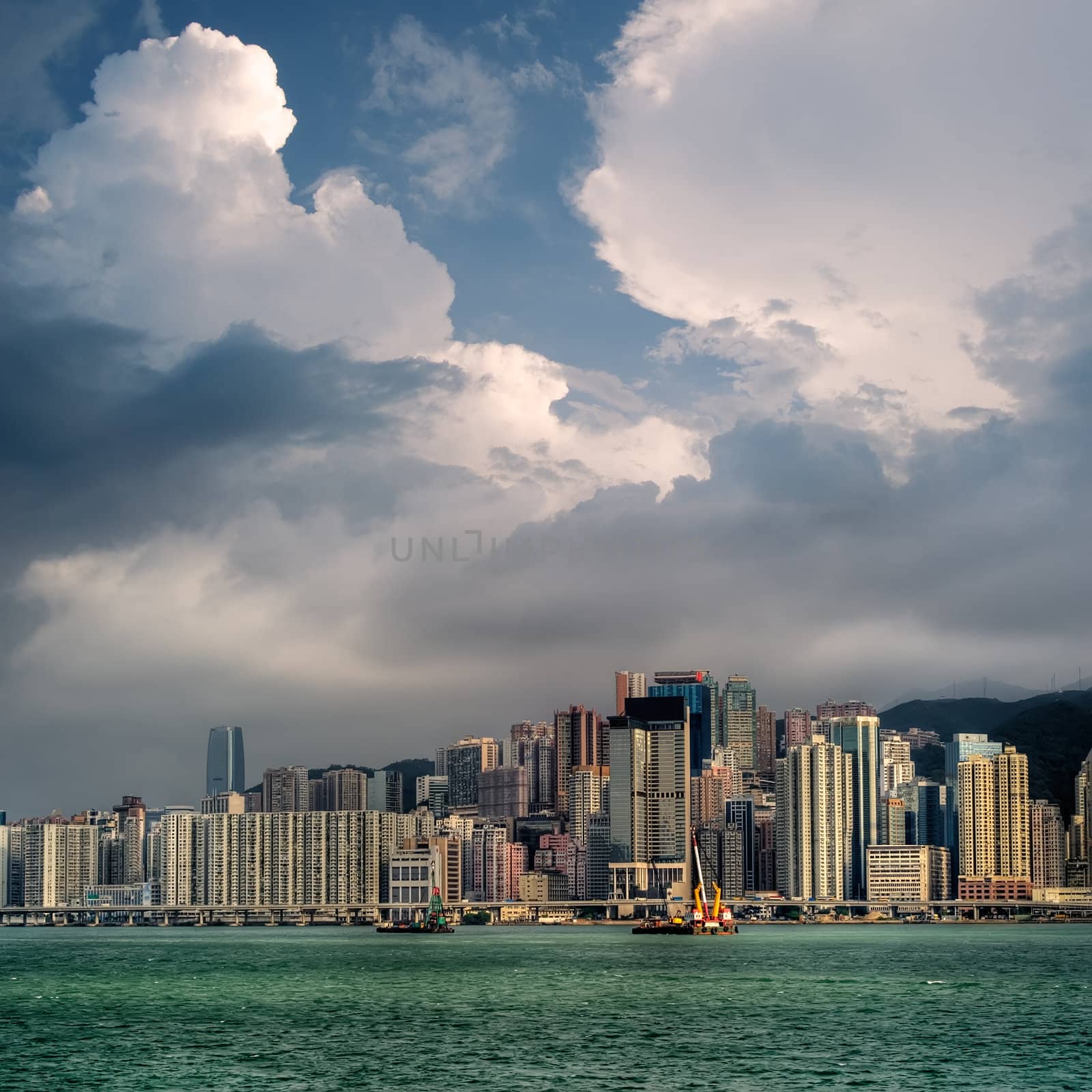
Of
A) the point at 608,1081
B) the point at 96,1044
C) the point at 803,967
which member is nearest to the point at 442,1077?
the point at 608,1081

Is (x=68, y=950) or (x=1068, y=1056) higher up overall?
(x=1068, y=1056)

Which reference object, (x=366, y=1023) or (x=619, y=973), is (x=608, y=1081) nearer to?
(x=366, y=1023)

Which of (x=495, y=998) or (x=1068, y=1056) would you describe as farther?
(x=495, y=998)

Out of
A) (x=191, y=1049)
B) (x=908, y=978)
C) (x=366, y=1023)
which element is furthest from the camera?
(x=908, y=978)

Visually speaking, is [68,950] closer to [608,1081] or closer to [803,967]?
[803,967]

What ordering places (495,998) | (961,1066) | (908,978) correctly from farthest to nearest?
(908,978), (495,998), (961,1066)

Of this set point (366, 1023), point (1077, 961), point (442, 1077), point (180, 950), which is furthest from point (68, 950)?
point (442, 1077)
